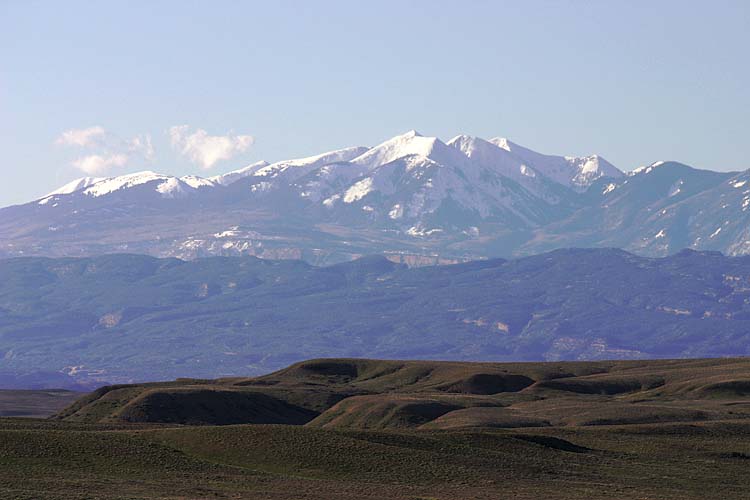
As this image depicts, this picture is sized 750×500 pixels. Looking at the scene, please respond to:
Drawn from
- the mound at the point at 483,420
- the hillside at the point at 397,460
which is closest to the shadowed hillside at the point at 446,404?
the mound at the point at 483,420

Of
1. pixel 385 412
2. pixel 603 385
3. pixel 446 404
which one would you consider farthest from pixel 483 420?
pixel 603 385

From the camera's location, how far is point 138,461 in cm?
9200

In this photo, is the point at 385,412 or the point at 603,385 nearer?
→ the point at 385,412

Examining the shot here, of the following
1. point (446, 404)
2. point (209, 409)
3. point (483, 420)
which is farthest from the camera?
point (209, 409)

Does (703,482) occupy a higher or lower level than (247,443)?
lower

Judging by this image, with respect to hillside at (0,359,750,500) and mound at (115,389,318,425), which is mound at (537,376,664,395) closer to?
mound at (115,389,318,425)

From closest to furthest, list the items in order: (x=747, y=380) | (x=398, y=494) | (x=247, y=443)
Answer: (x=398, y=494) < (x=247, y=443) < (x=747, y=380)

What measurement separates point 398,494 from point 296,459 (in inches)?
554

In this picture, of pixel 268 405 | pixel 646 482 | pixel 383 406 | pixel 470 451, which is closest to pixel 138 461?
pixel 470 451

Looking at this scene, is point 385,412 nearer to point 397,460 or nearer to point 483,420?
point 483,420

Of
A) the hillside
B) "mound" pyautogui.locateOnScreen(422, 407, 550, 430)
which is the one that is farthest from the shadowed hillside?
the hillside

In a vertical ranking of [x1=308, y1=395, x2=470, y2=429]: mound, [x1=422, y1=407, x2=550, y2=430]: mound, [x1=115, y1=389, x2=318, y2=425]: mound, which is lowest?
[x1=422, y1=407, x2=550, y2=430]: mound

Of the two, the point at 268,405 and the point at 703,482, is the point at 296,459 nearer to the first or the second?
the point at 703,482

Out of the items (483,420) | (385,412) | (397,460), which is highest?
(385,412)
